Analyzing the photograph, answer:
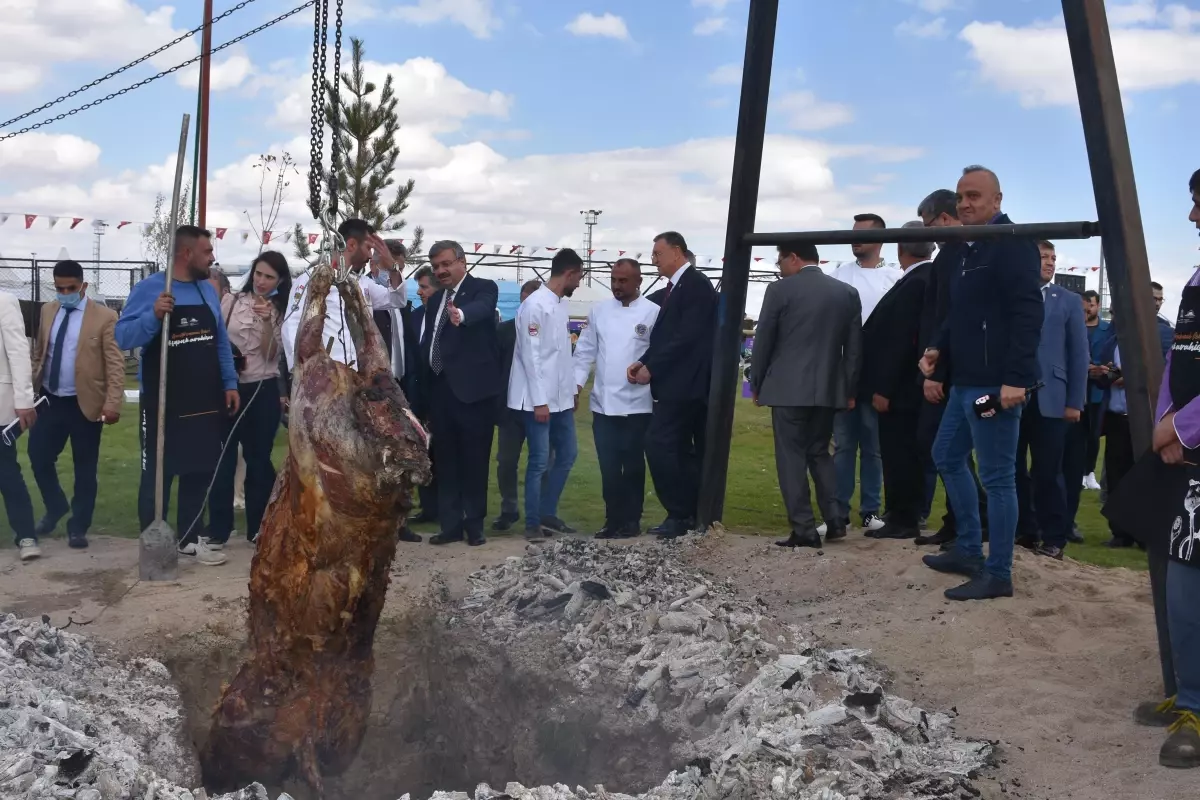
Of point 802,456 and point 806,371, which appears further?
point 802,456

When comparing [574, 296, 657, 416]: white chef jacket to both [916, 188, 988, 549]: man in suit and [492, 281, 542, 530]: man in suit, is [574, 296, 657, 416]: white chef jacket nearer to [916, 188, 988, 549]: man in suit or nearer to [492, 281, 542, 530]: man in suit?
[492, 281, 542, 530]: man in suit

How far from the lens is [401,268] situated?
8070 mm

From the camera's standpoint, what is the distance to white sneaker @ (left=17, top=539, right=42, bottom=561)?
7066 millimetres

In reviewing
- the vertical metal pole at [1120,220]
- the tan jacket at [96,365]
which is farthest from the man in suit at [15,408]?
the vertical metal pole at [1120,220]

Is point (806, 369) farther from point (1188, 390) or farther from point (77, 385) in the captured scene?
point (77, 385)

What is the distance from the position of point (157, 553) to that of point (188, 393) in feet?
3.59

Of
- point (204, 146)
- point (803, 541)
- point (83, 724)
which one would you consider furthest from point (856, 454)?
point (204, 146)

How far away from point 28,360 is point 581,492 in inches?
207

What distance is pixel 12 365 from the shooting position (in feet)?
23.7

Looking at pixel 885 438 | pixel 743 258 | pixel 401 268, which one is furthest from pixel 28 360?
pixel 885 438

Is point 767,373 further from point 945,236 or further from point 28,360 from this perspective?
point 28,360

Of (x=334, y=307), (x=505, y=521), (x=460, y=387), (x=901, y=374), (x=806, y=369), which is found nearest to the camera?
(x=334, y=307)

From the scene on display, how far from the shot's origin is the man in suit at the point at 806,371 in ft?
24.0

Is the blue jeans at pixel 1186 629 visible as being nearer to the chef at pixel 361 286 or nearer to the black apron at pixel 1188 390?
the black apron at pixel 1188 390
